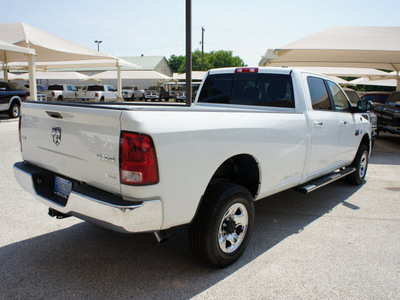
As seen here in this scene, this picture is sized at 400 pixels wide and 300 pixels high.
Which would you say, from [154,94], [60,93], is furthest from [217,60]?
[60,93]

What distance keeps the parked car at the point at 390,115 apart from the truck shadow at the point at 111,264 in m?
8.72

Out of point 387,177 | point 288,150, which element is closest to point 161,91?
point 387,177

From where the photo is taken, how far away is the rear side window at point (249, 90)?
167 inches

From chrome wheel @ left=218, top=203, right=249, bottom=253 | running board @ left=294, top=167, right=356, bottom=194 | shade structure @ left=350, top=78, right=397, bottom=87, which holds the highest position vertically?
shade structure @ left=350, top=78, right=397, bottom=87

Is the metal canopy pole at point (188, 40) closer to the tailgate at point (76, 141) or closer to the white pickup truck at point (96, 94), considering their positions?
the tailgate at point (76, 141)

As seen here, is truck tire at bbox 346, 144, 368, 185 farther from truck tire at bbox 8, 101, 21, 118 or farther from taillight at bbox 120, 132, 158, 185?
truck tire at bbox 8, 101, 21, 118

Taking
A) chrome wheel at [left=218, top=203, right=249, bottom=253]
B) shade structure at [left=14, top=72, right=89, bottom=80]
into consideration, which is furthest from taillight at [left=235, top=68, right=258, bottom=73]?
shade structure at [left=14, top=72, right=89, bottom=80]

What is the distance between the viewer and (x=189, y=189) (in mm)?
2564

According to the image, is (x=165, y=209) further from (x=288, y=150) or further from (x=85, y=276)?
(x=288, y=150)

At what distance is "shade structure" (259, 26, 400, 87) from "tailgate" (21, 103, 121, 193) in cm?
992

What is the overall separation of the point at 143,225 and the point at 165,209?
194 millimetres

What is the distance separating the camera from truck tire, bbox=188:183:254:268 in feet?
9.14

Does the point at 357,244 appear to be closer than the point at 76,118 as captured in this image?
No

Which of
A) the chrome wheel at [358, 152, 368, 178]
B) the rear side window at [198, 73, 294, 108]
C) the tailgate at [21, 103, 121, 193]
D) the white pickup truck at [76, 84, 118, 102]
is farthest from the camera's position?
the white pickup truck at [76, 84, 118, 102]
